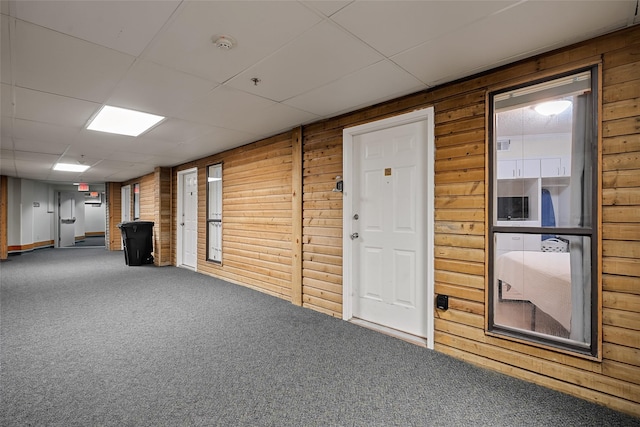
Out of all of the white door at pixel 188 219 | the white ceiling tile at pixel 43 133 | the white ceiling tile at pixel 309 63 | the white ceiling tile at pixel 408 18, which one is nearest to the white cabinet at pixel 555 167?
the white ceiling tile at pixel 408 18

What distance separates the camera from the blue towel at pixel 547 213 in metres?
2.18

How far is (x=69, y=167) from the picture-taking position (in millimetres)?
7004

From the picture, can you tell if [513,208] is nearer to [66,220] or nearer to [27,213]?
[27,213]

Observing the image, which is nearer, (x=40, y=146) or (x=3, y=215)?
(x=40, y=146)

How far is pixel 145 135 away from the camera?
431 cm

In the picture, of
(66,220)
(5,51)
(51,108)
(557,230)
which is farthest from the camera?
(66,220)

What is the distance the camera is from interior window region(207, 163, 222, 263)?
5809mm

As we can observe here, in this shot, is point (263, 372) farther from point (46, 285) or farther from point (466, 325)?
point (46, 285)

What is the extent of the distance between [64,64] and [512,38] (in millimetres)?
3167

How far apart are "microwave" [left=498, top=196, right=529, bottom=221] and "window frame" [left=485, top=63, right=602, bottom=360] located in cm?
5

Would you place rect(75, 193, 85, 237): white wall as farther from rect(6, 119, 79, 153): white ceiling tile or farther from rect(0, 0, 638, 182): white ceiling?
rect(0, 0, 638, 182): white ceiling

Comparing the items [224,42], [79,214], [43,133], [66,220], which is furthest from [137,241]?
[79,214]

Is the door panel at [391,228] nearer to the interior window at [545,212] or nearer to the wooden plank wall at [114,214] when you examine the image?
the interior window at [545,212]

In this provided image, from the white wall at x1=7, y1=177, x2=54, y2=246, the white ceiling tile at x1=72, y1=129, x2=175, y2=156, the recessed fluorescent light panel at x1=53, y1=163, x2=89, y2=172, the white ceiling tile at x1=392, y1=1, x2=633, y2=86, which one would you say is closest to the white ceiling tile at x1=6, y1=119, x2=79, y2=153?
the white ceiling tile at x1=72, y1=129, x2=175, y2=156
